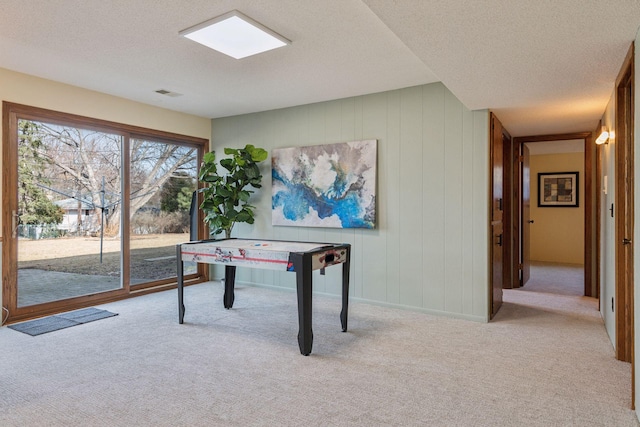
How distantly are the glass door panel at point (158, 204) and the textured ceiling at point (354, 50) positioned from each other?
3.18ft

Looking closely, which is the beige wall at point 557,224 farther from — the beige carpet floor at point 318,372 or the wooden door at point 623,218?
the wooden door at point 623,218

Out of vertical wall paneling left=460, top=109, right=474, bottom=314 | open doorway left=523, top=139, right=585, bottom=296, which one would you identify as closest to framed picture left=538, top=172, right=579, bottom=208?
open doorway left=523, top=139, right=585, bottom=296

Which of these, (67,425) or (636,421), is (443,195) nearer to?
(636,421)

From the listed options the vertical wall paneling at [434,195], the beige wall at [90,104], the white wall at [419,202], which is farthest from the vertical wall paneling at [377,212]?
the beige wall at [90,104]

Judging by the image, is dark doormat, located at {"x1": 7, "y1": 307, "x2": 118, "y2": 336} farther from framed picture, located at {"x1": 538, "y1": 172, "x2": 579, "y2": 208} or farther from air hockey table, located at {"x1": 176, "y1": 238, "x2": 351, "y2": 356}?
framed picture, located at {"x1": 538, "y1": 172, "x2": 579, "y2": 208}

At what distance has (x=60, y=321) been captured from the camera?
3.96m

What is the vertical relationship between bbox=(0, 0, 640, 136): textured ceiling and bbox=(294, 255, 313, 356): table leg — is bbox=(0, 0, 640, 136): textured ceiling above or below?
above

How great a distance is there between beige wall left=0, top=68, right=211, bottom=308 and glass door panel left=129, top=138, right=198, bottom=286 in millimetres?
281

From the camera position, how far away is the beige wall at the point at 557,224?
815cm

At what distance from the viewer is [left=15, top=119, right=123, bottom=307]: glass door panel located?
4.13 metres

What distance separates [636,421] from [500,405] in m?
0.67

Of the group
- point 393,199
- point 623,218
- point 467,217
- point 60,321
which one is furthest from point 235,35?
point 60,321

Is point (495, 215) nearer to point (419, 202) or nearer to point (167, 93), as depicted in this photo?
point (419, 202)

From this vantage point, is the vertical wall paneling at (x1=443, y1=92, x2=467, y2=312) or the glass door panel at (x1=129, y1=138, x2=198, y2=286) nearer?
the vertical wall paneling at (x1=443, y1=92, x2=467, y2=312)
